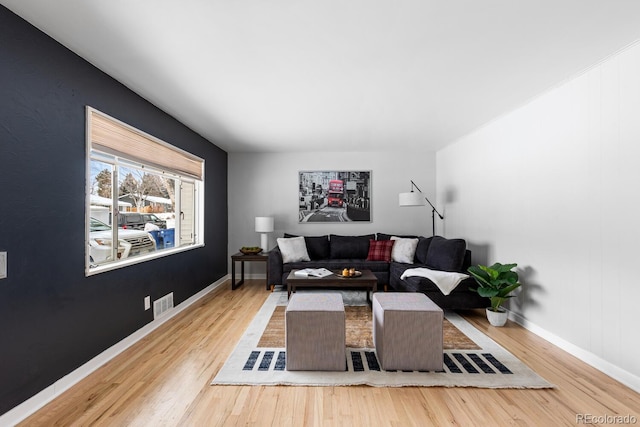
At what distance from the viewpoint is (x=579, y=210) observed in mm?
2529

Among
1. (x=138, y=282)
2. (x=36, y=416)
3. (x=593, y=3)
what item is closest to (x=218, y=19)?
(x=593, y=3)

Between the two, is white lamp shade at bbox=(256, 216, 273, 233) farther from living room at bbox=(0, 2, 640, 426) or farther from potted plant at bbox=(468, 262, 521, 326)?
potted plant at bbox=(468, 262, 521, 326)

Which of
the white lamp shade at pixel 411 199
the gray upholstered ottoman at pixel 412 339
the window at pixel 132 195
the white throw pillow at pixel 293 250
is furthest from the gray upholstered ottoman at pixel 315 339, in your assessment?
the white lamp shade at pixel 411 199

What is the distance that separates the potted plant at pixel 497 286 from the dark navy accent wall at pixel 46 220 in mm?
3503

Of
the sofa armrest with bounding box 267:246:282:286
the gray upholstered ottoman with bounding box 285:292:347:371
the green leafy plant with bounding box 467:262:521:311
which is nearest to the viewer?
the gray upholstered ottoman with bounding box 285:292:347:371

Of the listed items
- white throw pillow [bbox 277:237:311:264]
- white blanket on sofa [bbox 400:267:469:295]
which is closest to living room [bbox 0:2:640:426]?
white blanket on sofa [bbox 400:267:469:295]

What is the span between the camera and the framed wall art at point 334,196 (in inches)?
220

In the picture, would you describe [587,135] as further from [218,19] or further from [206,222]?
[206,222]

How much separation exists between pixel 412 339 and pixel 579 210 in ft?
5.86

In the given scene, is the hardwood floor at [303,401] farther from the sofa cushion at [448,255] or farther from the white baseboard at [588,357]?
the sofa cushion at [448,255]

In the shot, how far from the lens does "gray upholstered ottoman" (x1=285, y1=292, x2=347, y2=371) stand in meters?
2.23

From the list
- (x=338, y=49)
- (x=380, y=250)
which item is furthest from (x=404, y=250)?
(x=338, y=49)

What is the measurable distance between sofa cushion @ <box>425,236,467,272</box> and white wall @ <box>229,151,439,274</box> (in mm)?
1380

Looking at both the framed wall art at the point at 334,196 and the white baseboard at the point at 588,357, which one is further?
the framed wall art at the point at 334,196
